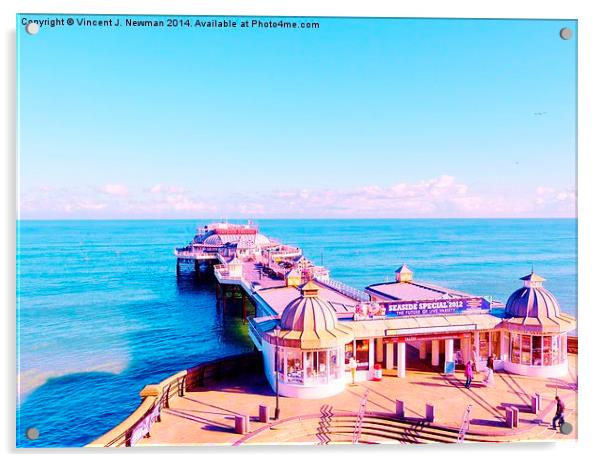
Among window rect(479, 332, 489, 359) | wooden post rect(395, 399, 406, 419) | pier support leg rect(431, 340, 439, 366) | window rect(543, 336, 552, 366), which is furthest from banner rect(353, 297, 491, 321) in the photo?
wooden post rect(395, 399, 406, 419)

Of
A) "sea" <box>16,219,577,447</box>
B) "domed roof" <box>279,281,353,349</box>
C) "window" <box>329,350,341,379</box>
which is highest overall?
"domed roof" <box>279,281,353,349</box>

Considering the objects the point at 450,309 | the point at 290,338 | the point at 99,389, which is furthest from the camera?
the point at 99,389

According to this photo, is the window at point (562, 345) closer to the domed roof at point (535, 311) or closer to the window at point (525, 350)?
the domed roof at point (535, 311)

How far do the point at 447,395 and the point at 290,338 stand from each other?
187 inches

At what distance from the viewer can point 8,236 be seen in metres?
12.3

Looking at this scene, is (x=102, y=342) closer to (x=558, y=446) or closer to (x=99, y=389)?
(x=99, y=389)

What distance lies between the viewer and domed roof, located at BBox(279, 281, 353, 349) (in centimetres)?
1448

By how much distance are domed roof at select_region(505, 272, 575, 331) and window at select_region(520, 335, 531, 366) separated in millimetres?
355

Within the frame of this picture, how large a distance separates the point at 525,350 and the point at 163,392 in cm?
1123

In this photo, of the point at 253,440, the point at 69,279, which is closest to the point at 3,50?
the point at 253,440

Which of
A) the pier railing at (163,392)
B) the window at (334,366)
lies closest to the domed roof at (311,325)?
the window at (334,366)

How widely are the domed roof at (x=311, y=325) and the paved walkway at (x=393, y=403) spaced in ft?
5.18

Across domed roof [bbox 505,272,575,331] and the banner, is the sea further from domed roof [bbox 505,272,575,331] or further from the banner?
the banner

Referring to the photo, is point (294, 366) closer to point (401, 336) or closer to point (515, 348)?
point (401, 336)
